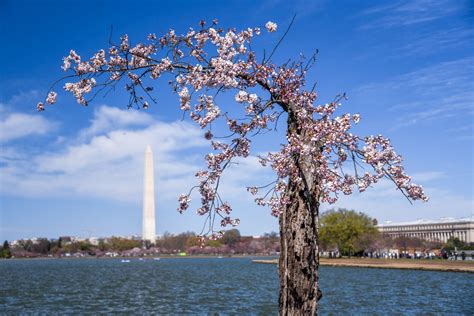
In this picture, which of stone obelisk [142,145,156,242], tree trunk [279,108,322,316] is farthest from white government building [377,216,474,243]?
tree trunk [279,108,322,316]

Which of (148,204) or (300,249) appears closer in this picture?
(300,249)

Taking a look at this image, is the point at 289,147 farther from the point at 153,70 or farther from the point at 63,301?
the point at 63,301

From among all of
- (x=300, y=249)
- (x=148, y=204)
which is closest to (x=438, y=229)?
(x=148, y=204)

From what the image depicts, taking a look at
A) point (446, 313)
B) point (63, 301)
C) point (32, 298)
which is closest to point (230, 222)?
point (446, 313)

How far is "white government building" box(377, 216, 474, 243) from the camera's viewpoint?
142625 mm

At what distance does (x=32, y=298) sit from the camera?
33.6 m

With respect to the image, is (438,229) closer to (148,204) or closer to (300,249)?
(148,204)

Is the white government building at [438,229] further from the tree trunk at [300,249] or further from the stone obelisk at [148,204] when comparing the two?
the tree trunk at [300,249]

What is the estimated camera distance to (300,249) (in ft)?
22.0

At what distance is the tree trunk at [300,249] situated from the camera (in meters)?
6.68

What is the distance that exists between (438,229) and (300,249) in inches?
6250

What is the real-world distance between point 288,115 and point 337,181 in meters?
1.03

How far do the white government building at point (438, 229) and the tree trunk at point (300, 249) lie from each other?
470ft

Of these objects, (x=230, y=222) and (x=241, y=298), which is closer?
(x=230, y=222)
